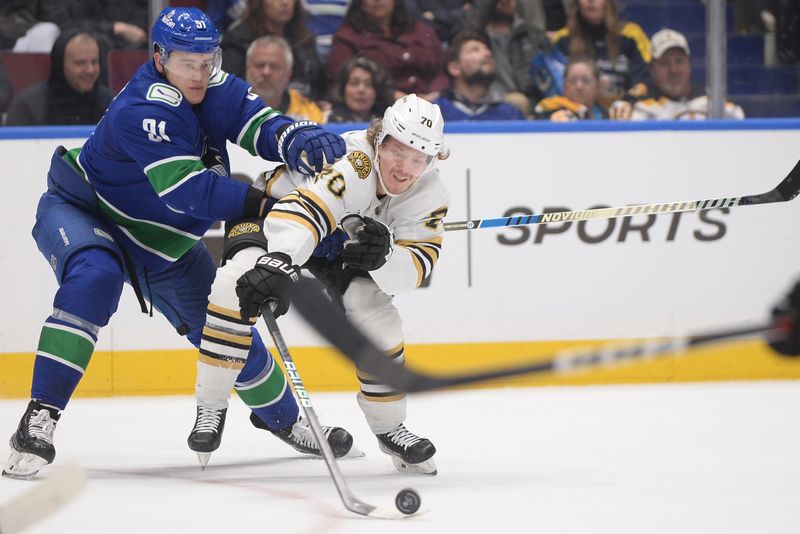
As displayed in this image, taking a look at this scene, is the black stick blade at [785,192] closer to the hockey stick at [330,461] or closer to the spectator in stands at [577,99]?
the spectator in stands at [577,99]

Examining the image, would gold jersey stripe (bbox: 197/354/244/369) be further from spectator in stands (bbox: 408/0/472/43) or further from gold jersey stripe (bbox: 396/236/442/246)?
spectator in stands (bbox: 408/0/472/43)

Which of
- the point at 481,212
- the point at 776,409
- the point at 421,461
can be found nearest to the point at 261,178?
the point at 421,461

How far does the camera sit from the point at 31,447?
3.21m

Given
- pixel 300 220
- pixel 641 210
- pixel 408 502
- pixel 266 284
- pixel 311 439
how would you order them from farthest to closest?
pixel 641 210, pixel 311 439, pixel 300 220, pixel 266 284, pixel 408 502

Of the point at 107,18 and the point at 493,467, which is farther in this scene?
the point at 107,18

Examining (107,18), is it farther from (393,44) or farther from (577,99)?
(577,99)

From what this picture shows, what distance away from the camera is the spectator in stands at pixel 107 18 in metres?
4.88

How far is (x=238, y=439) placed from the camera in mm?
4086

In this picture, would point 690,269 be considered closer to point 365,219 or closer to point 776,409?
point 776,409

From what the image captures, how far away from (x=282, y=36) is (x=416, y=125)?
6.86ft

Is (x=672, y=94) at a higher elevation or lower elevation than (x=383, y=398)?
higher

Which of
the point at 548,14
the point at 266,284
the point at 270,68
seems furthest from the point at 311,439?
the point at 548,14

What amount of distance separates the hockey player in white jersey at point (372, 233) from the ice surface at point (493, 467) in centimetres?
23

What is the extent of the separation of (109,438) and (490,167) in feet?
6.23
